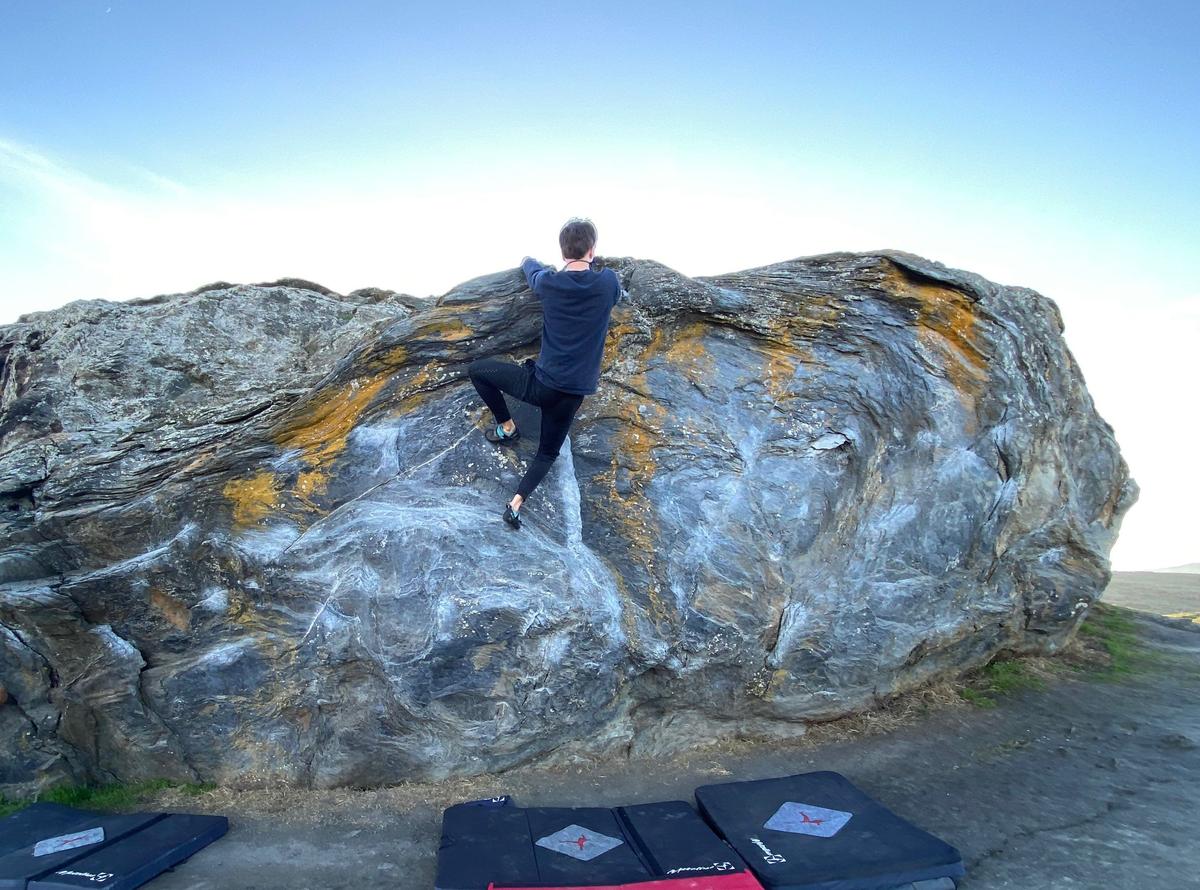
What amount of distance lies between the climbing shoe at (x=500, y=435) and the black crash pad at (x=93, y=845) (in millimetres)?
3109

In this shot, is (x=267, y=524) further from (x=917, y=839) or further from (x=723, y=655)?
(x=917, y=839)

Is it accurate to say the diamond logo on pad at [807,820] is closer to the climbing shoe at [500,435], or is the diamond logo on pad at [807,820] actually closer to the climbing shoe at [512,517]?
the climbing shoe at [512,517]

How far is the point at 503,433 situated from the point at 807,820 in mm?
3319

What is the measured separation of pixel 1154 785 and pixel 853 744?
81.4 inches

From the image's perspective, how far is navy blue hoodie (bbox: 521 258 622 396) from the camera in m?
5.28

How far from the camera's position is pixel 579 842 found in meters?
4.50

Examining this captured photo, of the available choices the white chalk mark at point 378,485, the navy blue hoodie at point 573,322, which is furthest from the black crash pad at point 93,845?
the navy blue hoodie at point 573,322

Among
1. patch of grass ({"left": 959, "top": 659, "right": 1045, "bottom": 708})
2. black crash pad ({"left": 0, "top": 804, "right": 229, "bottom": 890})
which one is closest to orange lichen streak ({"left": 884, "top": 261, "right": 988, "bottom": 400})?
patch of grass ({"left": 959, "top": 659, "right": 1045, "bottom": 708})

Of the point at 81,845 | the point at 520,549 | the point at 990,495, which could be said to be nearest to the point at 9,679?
the point at 81,845

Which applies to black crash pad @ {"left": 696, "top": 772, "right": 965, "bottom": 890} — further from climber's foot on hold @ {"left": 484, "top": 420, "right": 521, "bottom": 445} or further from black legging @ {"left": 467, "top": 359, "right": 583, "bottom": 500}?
climber's foot on hold @ {"left": 484, "top": 420, "right": 521, "bottom": 445}

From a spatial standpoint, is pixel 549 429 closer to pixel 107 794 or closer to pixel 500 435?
pixel 500 435

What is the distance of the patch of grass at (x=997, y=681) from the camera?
6996mm

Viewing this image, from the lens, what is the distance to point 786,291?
261 inches

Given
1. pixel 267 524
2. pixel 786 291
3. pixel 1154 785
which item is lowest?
pixel 1154 785
